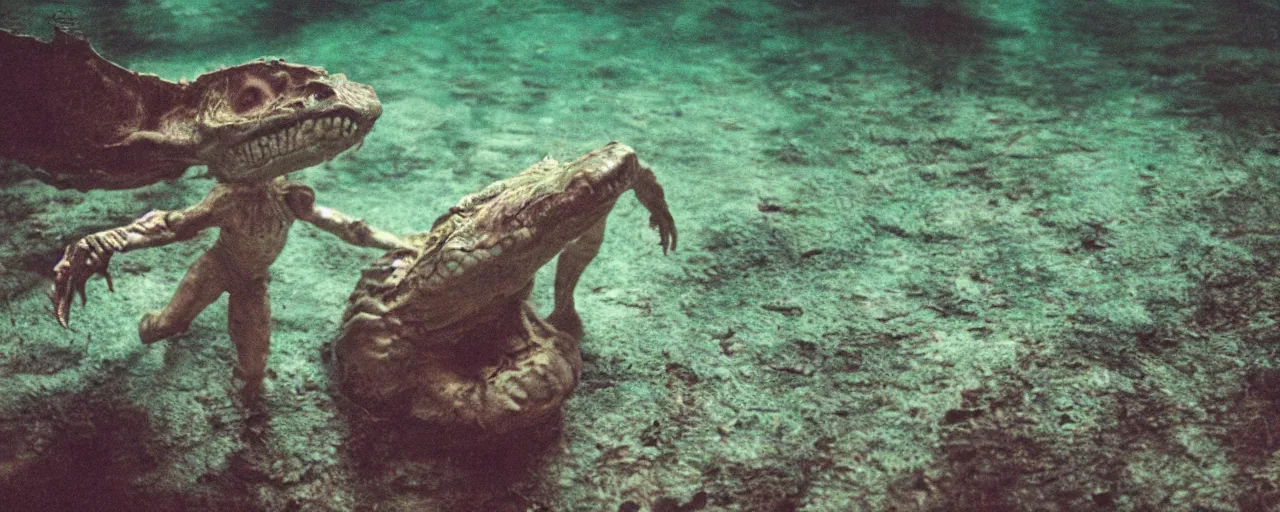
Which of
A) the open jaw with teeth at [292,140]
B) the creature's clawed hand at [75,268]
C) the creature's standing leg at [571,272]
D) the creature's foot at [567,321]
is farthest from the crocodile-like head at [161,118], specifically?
the creature's foot at [567,321]

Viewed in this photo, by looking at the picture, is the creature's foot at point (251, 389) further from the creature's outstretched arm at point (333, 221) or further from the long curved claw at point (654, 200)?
the long curved claw at point (654, 200)

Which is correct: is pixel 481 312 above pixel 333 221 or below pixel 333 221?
below

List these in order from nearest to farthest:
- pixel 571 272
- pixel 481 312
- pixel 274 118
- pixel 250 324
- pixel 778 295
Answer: pixel 274 118 < pixel 481 312 < pixel 250 324 < pixel 571 272 < pixel 778 295

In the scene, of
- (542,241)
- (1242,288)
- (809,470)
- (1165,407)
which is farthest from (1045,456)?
(542,241)

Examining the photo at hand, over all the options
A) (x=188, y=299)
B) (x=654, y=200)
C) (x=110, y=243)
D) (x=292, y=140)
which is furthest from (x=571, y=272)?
(x=110, y=243)

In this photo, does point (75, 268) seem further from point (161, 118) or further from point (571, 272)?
point (571, 272)

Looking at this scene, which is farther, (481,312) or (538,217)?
(481,312)

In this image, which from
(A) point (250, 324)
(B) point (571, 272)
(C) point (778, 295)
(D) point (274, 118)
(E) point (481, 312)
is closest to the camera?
A: (D) point (274, 118)
